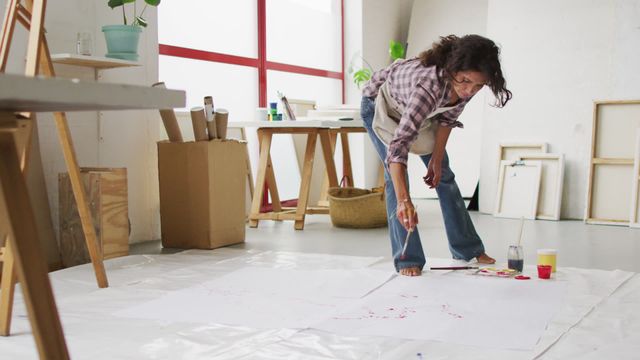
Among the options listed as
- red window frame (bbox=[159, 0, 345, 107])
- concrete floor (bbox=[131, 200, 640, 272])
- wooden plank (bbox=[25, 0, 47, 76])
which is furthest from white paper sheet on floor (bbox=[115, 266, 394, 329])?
red window frame (bbox=[159, 0, 345, 107])

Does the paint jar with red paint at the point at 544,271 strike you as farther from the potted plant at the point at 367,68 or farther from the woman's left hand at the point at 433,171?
the potted plant at the point at 367,68

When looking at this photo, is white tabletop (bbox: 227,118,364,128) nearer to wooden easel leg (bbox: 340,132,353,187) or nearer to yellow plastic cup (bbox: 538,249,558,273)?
wooden easel leg (bbox: 340,132,353,187)

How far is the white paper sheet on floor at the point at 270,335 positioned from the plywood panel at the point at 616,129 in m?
2.09

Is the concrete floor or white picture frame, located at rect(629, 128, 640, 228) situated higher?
white picture frame, located at rect(629, 128, 640, 228)

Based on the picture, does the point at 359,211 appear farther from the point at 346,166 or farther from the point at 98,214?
the point at 98,214

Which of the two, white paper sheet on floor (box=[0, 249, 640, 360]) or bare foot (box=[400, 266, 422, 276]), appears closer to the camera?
white paper sheet on floor (box=[0, 249, 640, 360])

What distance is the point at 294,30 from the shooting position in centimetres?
620

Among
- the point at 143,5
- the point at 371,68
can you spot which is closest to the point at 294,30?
the point at 371,68

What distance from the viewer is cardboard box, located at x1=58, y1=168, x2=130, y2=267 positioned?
3.47m

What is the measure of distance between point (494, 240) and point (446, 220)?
980 millimetres

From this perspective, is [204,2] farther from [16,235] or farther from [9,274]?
[16,235]

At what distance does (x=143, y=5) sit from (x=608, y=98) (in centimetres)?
303

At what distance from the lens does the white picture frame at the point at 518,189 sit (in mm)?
5219

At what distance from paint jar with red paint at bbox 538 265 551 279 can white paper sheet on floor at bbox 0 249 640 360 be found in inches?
3.0
